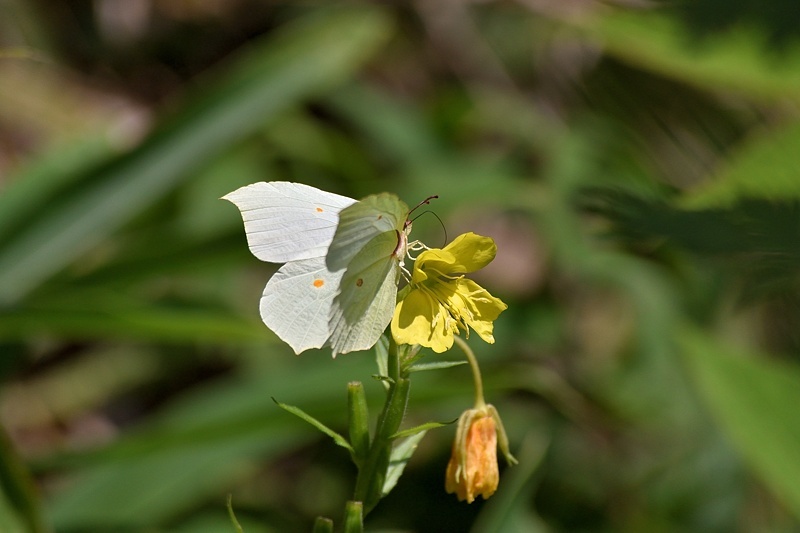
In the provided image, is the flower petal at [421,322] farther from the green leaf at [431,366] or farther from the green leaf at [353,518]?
the green leaf at [353,518]

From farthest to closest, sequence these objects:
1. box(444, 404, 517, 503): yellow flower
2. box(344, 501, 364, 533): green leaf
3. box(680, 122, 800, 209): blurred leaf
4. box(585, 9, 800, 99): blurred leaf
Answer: box(585, 9, 800, 99): blurred leaf < box(444, 404, 517, 503): yellow flower < box(344, 501, 364, 533): green leaf < box(680, 122, 800, 209): blurred leaf

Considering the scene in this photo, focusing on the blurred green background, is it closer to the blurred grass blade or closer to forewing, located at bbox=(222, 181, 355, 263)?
the blurred grass blade

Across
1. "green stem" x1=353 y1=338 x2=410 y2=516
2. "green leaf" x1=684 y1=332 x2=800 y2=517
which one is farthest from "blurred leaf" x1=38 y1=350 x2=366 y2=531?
"green stem" x1=353 y1=338 x2=410 y2=516

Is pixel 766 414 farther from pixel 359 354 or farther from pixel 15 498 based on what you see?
pixel 15 498

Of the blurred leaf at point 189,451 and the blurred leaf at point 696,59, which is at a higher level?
the blurred leaf at point 696,59

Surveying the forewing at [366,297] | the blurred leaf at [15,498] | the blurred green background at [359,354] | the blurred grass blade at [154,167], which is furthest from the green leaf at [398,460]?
the blurred grass blade at [154,167]

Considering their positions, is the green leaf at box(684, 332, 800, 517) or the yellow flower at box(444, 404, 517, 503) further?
the green leaf at box(684, 332, 800, 517)
